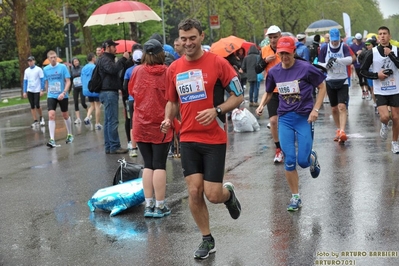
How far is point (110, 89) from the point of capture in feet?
41.5

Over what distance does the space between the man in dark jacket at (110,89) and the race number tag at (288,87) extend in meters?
4.83

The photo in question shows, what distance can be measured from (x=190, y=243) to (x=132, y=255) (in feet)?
1.90

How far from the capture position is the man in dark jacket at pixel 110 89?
485 inches

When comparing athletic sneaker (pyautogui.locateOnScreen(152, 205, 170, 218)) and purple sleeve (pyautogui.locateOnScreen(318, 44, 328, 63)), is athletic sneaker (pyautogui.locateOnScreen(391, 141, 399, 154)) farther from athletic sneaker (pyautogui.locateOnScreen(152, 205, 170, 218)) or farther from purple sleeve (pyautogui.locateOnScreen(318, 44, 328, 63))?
athletic sneaker (pyautogui.locateOnScreen(152, 205, 170, 218))

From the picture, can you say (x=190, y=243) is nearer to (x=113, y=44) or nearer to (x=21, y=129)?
(x=113, y=44)

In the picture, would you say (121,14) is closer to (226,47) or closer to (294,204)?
(226,47)

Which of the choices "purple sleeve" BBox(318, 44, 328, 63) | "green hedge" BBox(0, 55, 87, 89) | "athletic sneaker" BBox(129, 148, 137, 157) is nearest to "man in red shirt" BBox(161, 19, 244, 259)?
"athletic sneaker" BBox(129, 148, 137, 157)

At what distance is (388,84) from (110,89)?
15.4 ft

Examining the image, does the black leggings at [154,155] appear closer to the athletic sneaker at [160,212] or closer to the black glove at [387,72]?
the athletic sneaker at [160,212]

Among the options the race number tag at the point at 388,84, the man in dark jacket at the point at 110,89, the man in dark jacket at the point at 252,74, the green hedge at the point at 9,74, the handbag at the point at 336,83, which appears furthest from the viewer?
the green hedge at the point at 9,74

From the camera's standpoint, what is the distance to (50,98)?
14.8 m

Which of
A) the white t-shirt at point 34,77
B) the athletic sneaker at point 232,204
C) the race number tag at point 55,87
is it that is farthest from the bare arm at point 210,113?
the white t-shirt at point 34,77

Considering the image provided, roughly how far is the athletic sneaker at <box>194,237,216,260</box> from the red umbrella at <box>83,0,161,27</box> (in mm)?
10297

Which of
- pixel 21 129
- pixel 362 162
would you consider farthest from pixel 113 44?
pixel 21 129
